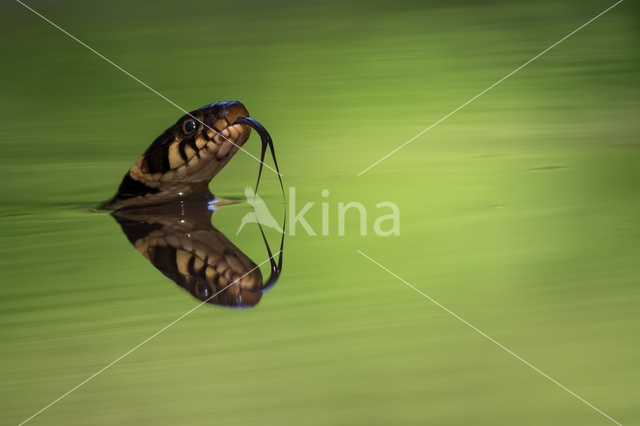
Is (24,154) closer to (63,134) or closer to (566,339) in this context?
(63,134)

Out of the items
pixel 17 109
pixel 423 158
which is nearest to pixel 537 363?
pixel 423 158

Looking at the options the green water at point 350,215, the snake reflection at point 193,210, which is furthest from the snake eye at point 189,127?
the green water at point 350,215

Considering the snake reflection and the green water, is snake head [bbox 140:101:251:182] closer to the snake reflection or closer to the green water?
the snake reflection

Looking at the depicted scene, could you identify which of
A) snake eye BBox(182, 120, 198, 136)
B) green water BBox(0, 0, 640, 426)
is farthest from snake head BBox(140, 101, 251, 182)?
green water BBox(0, 0, 640, 426)

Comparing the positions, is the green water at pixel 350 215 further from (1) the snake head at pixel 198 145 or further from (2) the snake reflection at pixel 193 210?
(1) the snake head at pixel 198 145

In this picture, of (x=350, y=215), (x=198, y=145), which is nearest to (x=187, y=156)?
(x=198, y=145)

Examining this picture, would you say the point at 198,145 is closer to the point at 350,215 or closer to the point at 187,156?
the point at 187,156
